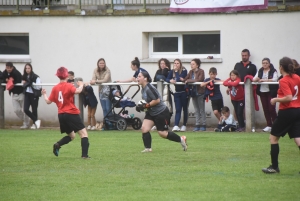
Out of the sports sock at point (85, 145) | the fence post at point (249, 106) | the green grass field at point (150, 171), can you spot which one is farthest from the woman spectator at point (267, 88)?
the sports sock at point (85, 145)

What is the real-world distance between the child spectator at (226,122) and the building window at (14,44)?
7631mm

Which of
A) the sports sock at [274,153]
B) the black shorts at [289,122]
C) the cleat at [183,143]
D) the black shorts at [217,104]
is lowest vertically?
the cleat at [183,143]

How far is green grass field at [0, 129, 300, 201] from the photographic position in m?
9.71

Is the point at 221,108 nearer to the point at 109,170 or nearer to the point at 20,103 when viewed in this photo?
the point at 20,103

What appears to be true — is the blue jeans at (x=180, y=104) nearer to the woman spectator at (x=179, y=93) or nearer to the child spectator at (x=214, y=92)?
the woman spectator at (x=179, y=93)

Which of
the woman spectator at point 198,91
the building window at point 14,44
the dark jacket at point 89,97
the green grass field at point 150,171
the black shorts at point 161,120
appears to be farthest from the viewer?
the building window at point 14,44

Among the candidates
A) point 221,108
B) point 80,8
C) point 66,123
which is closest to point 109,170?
point 66,123

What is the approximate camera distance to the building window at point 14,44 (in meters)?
23.8

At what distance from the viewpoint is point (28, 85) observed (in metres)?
21.6

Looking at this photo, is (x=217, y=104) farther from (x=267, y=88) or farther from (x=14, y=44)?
(x=14, y=44)

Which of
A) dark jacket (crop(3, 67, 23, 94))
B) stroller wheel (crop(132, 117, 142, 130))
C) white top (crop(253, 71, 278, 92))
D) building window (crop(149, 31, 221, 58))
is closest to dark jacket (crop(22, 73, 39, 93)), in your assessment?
dark jacket (crop(3, 67, 23, 94))

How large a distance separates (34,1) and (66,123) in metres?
11.0

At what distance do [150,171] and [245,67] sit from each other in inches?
349

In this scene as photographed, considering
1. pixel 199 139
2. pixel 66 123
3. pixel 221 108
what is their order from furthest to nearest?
pixel 221 108
pixel 199 139
pixel 66 123
